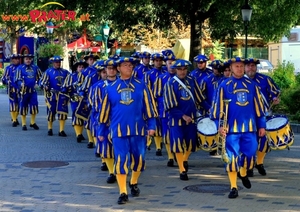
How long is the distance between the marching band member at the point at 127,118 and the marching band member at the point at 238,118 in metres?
0.92

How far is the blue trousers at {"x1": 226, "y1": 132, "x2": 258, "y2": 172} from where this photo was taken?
891 centimetres

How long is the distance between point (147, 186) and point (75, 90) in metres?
5.79

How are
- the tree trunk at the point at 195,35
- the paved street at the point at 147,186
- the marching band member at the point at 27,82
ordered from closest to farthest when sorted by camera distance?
the paved street at the point at 147,186, the marching band member at the point at 27,82, the tree trunk at the point at 195,35

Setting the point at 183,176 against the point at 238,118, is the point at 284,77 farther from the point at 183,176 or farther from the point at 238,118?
the point at 238,118

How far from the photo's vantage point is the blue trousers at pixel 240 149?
8906mm

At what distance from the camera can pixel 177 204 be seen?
8688mm

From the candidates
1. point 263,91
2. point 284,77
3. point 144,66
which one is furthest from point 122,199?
point 284,77

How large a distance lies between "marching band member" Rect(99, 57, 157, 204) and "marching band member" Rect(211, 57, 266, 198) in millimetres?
924

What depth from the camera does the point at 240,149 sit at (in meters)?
8.97

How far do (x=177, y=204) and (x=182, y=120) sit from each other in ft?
7.05

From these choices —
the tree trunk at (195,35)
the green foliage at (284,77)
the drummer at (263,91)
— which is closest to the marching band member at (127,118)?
the drummer at (263,91)

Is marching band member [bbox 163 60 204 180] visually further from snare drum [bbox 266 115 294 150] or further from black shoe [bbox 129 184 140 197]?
black shoe [bbox 129 184 140 197]

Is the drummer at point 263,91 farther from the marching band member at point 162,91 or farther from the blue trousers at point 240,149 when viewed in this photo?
the blue trousers at point 240,149

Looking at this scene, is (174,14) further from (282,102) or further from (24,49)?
(24,49)
